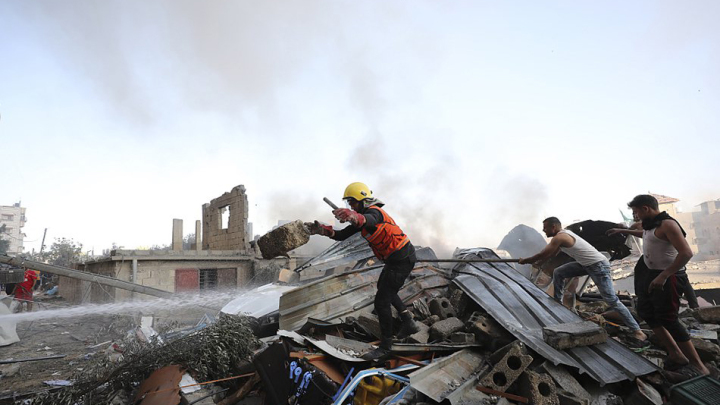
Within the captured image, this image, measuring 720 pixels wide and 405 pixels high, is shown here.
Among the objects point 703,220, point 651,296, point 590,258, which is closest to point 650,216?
point 651,296

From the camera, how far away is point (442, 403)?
9.70 ft

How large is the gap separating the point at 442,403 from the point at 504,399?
1.64ft

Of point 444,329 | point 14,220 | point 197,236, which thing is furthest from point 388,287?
point 14,220

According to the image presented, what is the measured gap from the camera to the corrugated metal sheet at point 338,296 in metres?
5.06

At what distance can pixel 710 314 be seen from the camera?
4.76 meters

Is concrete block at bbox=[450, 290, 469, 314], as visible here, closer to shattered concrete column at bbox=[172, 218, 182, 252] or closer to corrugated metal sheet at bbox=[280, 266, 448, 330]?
corrugated metal sheet at bbox=[280, 266, 448, 330]

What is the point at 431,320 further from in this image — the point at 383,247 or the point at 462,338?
the point at 383,247

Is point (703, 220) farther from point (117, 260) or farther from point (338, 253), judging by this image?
point (117, 260)

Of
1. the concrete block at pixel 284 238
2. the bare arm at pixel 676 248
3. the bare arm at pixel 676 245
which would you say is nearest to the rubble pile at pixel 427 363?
the bare arm at pixel 676 248

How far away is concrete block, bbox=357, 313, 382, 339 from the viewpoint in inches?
173

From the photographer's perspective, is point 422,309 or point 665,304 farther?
point 422,309

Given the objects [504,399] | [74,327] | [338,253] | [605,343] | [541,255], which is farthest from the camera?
[74,327]

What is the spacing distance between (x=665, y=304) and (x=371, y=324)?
3093mm

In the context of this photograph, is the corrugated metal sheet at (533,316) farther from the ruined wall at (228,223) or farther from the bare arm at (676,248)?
the ruined wall at (228,223)
